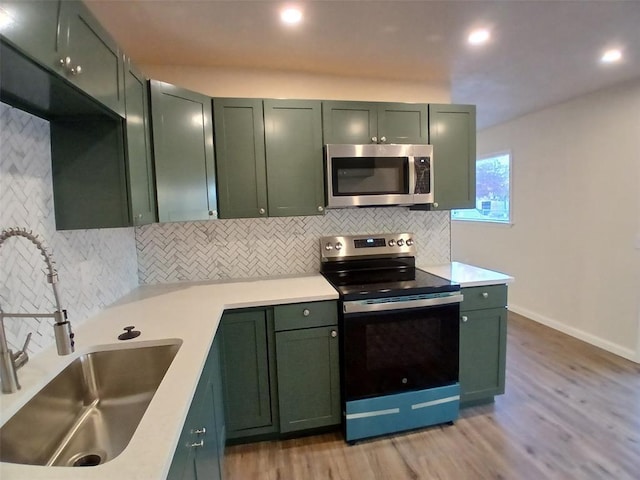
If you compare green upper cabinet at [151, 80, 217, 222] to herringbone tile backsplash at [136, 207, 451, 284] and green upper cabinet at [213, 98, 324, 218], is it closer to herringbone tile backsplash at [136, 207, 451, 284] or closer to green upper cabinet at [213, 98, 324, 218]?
green upper cabinet at [213, 98, 324, 218]

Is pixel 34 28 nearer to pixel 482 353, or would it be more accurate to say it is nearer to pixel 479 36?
pixel 479 36

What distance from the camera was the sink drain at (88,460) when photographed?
1.09m

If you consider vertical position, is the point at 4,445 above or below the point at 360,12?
below

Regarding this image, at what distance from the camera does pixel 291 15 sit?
1.79 metres

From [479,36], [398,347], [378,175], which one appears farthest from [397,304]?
[479,36]

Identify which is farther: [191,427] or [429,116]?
[429,116]

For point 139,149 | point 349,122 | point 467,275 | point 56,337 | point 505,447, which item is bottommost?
point 505,447

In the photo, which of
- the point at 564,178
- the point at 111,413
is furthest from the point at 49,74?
the point at 564,178

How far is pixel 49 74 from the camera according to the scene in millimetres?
1019

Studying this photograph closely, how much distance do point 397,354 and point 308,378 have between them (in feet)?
1.89

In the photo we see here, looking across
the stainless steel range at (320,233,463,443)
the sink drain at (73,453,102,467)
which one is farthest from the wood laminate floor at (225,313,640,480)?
the sink drain at (73,453,102,467)

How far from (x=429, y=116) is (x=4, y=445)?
278cm

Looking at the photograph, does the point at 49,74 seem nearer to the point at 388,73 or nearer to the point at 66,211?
the point at 66,211

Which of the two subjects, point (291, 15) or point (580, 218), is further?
point (580, 218)
